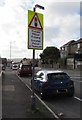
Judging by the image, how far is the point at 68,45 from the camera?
105 m

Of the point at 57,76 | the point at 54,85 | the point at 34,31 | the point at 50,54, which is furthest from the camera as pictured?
the point at 50,54

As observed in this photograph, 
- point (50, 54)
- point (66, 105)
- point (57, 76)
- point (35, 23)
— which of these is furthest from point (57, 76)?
point (50, 54)

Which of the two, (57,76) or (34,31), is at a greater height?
(34,31)

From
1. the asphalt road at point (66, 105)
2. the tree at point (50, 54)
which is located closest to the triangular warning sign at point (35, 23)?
the asphalt road at point (66, 105)

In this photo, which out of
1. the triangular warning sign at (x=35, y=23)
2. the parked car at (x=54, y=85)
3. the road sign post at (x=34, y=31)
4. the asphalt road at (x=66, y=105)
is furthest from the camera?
the parked car at (x=54, y=85)

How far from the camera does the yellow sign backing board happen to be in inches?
428

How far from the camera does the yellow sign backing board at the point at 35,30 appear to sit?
35.7ft

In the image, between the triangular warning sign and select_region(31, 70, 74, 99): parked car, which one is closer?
the triangular warning sign

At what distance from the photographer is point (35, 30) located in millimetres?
11141

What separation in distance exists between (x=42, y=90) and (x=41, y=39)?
3822 mm

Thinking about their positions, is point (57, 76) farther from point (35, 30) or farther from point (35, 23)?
point (35, 23)

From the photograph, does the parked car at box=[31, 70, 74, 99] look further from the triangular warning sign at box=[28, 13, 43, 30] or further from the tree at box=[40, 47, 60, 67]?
the tree at box=[40, 47, 60, 67]

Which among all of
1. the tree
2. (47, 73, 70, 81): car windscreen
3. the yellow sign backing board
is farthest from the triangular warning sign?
the tree

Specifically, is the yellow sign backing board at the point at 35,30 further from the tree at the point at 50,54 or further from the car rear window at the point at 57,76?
the tree at the point at 50,54
